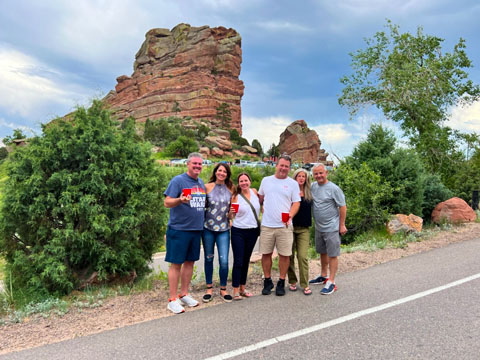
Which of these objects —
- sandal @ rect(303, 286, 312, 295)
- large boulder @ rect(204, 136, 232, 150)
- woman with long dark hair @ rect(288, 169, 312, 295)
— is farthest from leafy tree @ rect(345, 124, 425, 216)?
large boulder @ rect(204, 136, 232, 150)

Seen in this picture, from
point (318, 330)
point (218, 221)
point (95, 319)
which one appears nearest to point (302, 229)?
point (218, 221)

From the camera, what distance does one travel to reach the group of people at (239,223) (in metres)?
4.50

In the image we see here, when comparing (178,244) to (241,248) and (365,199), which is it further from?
(365,199)

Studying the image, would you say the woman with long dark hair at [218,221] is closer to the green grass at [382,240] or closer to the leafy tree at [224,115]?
the green grass at [382,240]

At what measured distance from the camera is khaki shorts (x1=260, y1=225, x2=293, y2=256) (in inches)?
190

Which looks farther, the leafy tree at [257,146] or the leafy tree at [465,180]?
the leafy tree at [257,146]

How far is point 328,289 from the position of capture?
16.3 feet

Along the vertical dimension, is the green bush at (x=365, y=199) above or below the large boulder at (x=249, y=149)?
below

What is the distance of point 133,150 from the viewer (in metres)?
5.85

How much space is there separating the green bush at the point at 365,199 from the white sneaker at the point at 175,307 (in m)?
6.71

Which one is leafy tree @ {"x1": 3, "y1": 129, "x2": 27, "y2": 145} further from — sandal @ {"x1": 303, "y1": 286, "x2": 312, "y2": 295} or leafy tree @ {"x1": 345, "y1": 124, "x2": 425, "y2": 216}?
leafy tree @ {"x1": 345, "y1": 124, "x2": 425, "y2": 216}

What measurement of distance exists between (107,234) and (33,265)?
3.93ft

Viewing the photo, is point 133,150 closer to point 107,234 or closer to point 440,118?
point 107,234

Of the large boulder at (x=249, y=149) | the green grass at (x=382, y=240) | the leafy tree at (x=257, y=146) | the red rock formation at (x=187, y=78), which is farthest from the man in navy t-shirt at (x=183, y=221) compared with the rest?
the red rock formation at (x=187, y=78)
